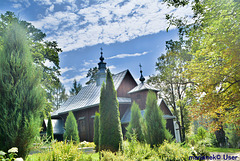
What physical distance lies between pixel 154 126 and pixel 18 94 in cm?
733

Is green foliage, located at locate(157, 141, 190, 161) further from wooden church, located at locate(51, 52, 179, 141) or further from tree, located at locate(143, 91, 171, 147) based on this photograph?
wooden church, located at locate(51, 52, 179, 141)

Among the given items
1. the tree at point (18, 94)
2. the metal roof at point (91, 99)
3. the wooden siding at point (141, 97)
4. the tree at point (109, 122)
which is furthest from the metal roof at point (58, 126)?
the tree at point (18, 94)

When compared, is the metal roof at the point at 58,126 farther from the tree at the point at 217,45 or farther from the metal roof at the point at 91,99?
the tree at the point at 217,45

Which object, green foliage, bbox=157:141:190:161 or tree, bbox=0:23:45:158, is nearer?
tree, bbox=0:23:45:158

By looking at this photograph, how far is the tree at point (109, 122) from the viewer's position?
7.93 m

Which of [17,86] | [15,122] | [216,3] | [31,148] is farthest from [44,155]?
[216,3]

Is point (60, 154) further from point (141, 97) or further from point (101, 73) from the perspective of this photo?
point (101, 73)

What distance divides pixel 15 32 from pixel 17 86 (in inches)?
73.4

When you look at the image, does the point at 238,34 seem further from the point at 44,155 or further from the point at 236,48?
the point at 44,155

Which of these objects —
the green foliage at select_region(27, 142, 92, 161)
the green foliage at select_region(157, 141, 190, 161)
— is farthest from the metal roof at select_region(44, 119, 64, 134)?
the green foliage at select_region(27, 142, 92, 161)

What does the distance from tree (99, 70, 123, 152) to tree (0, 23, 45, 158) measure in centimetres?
366

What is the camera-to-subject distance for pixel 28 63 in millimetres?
5473

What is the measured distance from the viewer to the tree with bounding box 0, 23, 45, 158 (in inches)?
186

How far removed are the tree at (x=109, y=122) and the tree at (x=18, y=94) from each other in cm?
366
